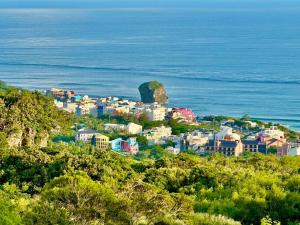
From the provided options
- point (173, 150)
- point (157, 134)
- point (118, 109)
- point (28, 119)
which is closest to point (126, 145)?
point (173, 150)

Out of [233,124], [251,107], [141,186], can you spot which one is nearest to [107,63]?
[251,107]

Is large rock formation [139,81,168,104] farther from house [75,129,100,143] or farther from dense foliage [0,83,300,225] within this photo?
dense foliage [0,83,300,225]

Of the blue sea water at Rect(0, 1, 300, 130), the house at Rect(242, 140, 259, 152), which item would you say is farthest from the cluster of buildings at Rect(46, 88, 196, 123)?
the house at Rect(242, 140, 259, 152)

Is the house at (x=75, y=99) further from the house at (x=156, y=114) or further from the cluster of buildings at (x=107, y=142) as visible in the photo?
the cluster of buildings at (x=107, y=142)

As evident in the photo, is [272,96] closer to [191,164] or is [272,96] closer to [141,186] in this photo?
[191,164]

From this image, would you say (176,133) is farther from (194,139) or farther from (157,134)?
(194,139)

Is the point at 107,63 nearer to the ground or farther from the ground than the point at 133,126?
farther from the ground
